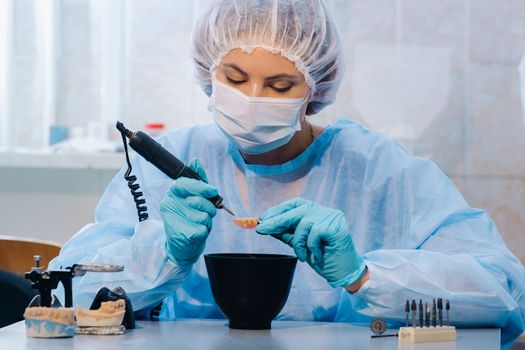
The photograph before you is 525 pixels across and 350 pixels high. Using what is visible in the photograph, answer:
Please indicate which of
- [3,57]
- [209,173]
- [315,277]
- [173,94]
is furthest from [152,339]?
[3,57]

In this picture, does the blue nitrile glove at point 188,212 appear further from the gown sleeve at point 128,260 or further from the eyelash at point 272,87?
the eyelash at point 272,87

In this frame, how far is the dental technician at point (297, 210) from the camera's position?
4.90 feet

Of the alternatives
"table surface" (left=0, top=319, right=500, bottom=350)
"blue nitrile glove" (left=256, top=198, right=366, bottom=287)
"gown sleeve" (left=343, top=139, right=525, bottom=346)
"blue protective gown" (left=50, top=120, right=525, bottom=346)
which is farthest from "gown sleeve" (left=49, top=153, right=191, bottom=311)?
"gown sleeve" (left=343, top=139, right=525, bottom=346)

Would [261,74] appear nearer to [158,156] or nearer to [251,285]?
[158,156]

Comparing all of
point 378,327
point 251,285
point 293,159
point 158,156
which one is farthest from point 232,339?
point 293,159

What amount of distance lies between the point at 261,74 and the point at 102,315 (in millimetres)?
617

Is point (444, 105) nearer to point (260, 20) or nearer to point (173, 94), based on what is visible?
point (173, 94)

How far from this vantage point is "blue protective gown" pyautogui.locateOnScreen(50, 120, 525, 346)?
1.53m

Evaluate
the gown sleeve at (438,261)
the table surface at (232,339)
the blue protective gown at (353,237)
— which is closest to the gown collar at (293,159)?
the blue protective gown at (353,237)

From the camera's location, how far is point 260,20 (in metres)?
1.77

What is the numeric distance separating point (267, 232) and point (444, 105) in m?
1.91

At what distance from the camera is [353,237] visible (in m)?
1.80

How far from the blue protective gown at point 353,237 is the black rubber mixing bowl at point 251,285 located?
168 mm

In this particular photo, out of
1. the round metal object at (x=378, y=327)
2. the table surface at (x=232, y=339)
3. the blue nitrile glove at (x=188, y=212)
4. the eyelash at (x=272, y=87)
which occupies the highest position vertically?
the eyelash at (x=272, y=87)
